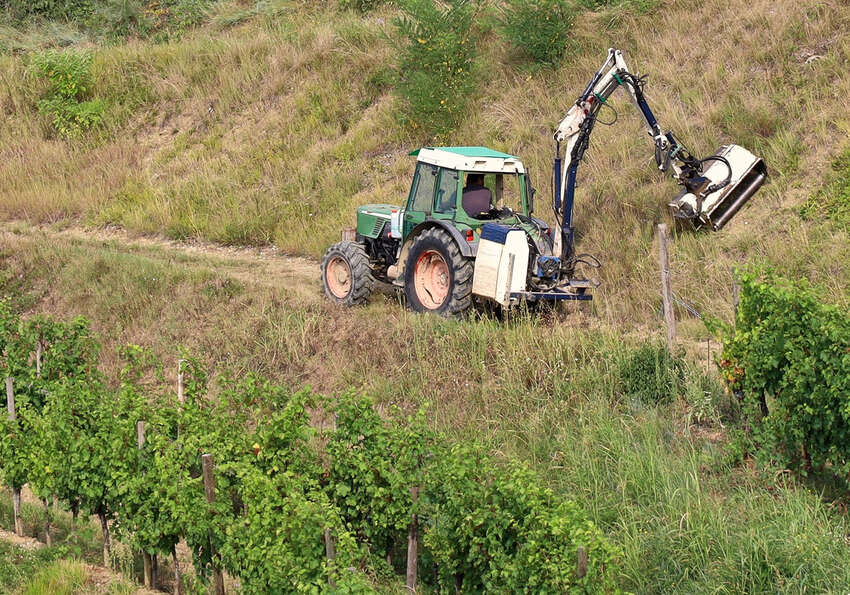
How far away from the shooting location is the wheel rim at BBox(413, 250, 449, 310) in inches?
454

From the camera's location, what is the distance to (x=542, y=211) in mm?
14703

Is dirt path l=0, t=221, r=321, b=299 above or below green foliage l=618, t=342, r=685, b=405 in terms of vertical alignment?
below

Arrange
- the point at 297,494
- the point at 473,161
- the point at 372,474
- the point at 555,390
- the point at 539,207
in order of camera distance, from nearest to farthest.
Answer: the point at 297,494, the point at 372,474, the point at 555,390, the point at 473,161, the point at 539,207

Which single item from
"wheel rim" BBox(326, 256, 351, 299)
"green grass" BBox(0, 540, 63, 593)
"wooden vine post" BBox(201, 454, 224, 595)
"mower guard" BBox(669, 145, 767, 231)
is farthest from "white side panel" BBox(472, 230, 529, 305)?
"green grass" BBox(0, 540, 63, 593)

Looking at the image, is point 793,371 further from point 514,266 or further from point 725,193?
point 725,193

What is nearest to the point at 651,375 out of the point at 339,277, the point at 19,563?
the point at 339,277

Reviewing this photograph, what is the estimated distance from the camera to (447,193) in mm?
11703

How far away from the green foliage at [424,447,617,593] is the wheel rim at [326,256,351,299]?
19.9 feet

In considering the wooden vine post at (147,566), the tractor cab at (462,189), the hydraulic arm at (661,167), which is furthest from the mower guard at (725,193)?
the wooden vine post at (147,566)

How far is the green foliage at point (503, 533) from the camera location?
581 cm

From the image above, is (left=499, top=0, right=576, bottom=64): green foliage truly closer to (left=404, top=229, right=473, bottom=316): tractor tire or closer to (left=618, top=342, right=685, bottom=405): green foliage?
(left=404, top=229, right=473, bottom=316): tractor tire

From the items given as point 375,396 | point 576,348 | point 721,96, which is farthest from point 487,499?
point 721,96

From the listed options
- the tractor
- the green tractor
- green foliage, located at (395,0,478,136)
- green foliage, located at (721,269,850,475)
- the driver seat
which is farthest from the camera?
green foliage, located at (395,0,478,136)

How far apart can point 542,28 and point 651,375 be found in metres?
10.5
